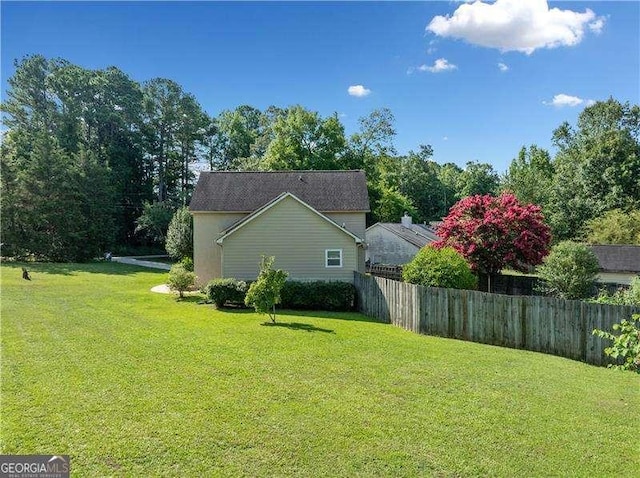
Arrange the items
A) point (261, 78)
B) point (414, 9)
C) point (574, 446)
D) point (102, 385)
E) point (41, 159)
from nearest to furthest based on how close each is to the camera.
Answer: point (574, 446)
point (102, 385)
point (414, 9)
point (261, 78)
point (41, 159)

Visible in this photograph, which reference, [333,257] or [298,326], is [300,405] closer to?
[298,326]

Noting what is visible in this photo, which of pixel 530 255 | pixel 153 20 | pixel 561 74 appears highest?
pixel 561 74

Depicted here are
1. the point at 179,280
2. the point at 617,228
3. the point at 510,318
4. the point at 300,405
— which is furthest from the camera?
the point at 617,228

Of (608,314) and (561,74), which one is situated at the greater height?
(561,74)

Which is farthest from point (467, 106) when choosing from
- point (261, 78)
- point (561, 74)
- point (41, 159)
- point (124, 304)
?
point (41, 159)

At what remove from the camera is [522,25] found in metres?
9.48

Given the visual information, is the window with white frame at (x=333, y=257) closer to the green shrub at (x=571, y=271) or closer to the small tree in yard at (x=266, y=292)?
the small tree in yard at (x=266, y=292)

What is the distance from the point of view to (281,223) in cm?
2020

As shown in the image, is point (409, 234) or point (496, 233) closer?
point (496, 233)

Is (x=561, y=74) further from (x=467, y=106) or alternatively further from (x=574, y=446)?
(x=574, y=446)

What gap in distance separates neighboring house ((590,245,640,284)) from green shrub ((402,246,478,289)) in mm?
16238

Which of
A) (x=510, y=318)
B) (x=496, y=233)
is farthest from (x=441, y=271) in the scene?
(x=496, y=233)

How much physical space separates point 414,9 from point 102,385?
1450 cm

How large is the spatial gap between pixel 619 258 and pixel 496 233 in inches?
440
